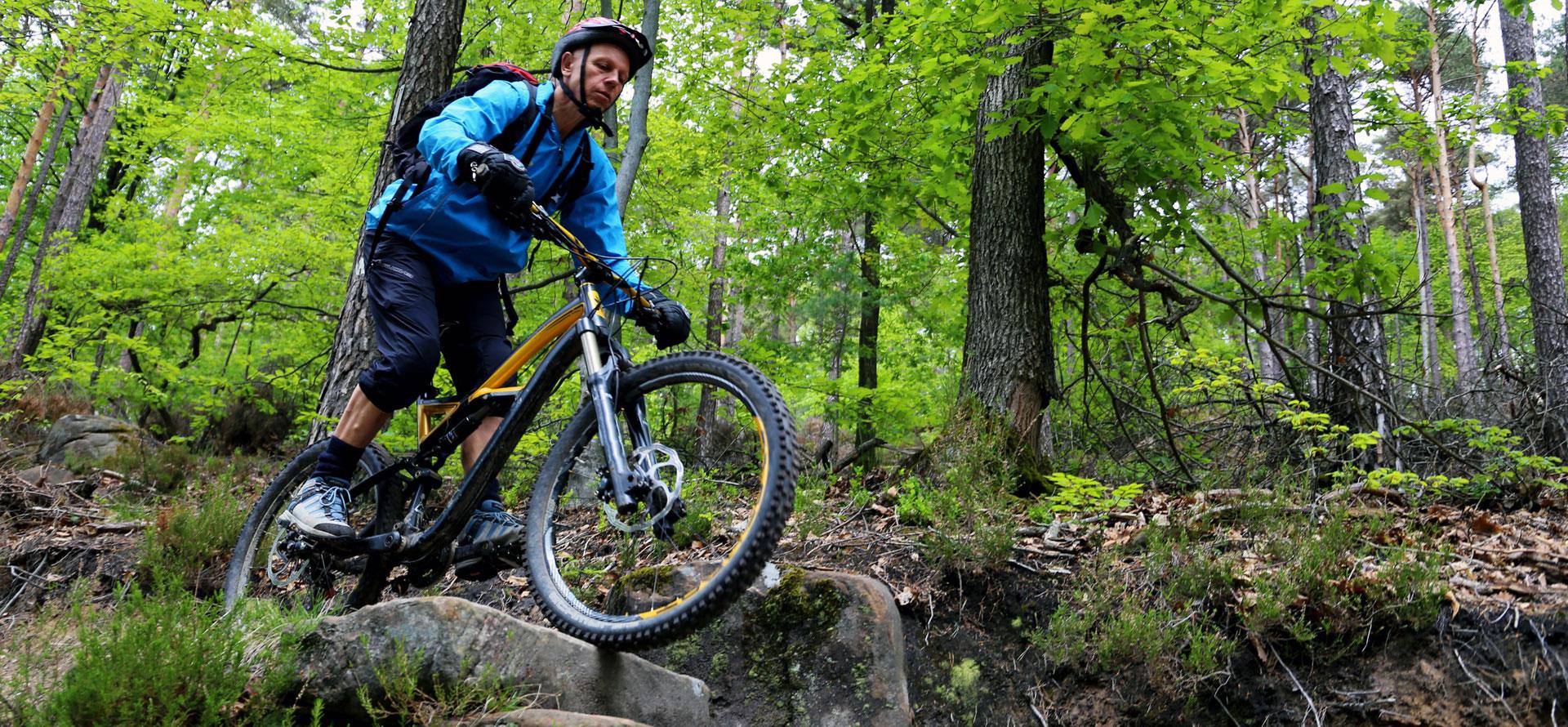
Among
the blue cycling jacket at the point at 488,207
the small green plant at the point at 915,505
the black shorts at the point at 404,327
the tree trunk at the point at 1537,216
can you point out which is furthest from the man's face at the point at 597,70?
the tree trunk at the point at 1537,216

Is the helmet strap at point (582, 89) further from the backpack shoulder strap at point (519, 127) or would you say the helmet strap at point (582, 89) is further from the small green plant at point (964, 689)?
the small green plant at point (964, 689)

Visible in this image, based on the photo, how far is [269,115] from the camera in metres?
10.2

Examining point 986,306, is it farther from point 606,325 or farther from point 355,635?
point 355,635

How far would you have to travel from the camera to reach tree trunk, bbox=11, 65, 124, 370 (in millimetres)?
10922

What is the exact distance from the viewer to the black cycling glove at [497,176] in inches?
95.5

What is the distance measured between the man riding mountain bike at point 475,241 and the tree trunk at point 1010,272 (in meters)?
2.65

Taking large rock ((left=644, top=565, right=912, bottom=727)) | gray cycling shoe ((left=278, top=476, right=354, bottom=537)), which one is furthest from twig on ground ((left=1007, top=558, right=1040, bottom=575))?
gray cycling shoe ((left=278, top=476, right=354, bottom=537))

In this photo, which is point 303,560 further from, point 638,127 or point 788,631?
point 638,127

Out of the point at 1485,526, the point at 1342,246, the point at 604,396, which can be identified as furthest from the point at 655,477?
the point at 1342,246

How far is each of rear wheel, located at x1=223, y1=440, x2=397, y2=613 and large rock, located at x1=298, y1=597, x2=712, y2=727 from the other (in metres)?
0.81

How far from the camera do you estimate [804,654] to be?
10.2 ft

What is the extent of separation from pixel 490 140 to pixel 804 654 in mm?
2136

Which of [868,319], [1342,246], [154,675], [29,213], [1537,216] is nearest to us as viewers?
[154,675]

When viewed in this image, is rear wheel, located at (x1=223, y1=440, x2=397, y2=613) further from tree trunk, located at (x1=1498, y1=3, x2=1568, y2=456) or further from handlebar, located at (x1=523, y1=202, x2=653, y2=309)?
tree trunk, located at (x1=1498, y1=3, x2=1568, y2=456)
